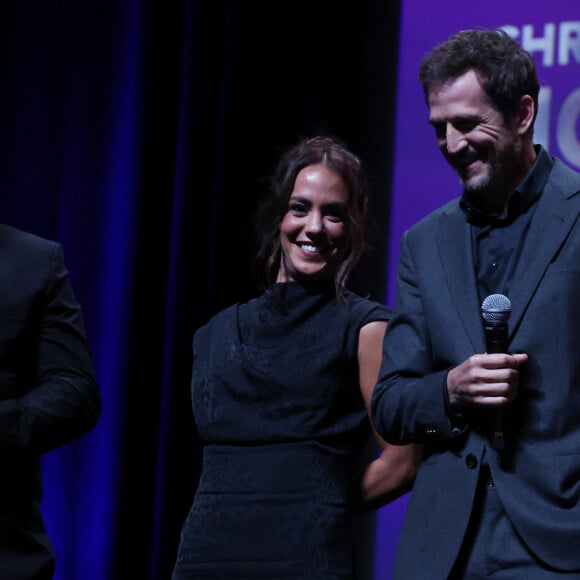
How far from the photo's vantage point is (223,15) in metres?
3.72

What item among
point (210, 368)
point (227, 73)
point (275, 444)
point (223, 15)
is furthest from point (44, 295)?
point (223, 15)

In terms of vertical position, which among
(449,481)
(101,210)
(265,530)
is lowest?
(265,530)

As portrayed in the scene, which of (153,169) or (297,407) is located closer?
(297,407)

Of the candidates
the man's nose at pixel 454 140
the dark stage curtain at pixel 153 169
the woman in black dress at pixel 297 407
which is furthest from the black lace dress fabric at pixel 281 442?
the dark stage curtain at pixel 153 169

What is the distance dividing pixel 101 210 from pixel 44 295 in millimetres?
1587

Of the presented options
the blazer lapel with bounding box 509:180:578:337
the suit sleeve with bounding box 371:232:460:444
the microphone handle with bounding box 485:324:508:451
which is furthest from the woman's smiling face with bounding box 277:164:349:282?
the microphone handle with bounding box 485:324:508:451

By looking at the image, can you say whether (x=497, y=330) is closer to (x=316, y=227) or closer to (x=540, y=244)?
(x=540, y=244)

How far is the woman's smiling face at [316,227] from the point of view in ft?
8.28

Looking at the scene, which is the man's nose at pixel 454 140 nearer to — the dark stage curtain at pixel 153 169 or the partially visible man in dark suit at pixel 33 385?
the partially visible man in dark suit at pixel 33 385

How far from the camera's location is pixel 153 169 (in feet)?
12.5

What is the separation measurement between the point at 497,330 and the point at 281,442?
29.4 inches

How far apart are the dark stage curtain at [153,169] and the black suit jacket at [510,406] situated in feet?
4.37

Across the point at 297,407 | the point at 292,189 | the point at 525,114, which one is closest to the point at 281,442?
the point at 297,407

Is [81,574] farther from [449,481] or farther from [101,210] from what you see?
[449,481]
